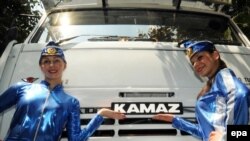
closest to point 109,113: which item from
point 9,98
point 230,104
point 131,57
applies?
point 9,98

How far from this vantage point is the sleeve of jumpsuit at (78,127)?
3090mm

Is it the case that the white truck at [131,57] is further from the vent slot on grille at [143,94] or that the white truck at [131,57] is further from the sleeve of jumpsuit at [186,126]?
the sleeve of jumpsuit at [186,126]

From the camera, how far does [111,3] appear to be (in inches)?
217

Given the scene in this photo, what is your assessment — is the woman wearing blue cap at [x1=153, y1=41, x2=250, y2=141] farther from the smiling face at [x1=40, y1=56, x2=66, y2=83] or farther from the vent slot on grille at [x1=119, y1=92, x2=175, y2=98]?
the smiling face at [x1=40, y1=56, x2=66, y2=83]

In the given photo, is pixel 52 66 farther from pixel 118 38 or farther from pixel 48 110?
pixel 118 38

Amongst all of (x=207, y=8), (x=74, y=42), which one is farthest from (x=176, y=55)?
(x=207, y=8)

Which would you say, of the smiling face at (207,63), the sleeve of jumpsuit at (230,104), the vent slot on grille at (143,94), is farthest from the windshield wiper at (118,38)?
the sleeve of jumpsuit at (230,104)

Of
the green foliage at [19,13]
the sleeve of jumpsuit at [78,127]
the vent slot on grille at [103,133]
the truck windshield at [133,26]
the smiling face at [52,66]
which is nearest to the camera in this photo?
the sleeve of jumpsuit at [78,127]

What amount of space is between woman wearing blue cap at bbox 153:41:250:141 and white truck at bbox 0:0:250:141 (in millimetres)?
389

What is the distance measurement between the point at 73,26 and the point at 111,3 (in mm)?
690

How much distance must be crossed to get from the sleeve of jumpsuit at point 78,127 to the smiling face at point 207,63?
75cm

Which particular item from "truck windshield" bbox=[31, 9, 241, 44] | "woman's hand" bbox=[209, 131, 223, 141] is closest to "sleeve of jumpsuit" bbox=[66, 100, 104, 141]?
"woman's hand" bbox=[209, 131, 223, 141]

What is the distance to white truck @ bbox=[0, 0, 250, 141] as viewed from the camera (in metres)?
3.44

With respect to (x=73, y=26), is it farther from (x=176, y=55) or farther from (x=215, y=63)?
(x=215, y=63)
